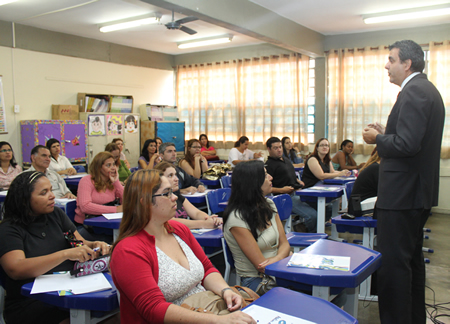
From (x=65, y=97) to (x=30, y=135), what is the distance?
1349 millimetres

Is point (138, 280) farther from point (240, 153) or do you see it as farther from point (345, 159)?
point (240, 153)

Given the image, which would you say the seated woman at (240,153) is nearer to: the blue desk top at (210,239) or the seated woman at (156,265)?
the blue desk top at (210,239)

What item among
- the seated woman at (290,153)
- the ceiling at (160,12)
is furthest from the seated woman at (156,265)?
the seated woman at (290,153)

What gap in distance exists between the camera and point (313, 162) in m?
5.35

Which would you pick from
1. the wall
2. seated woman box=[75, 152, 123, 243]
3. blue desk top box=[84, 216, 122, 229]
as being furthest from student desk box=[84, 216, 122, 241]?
the wall

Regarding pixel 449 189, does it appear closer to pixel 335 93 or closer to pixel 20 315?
pixel 335 93

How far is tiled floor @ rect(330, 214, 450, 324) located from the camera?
306 centimetres

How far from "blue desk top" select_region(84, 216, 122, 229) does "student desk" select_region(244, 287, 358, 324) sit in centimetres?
180

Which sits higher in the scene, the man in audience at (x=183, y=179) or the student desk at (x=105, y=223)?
the man in audience at (x=183, y=179)

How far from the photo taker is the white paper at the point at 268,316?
1.43 meters

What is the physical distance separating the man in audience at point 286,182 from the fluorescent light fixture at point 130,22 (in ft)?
10.6

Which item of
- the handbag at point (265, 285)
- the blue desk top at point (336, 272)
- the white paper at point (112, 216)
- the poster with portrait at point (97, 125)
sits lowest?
the handbag at point (265, 285)

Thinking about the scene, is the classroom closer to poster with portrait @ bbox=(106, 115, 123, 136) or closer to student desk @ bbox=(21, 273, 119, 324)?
poster with portrait @ bbox=(106, 115, 123, 136)

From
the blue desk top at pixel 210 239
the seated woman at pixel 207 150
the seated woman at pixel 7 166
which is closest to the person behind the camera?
the blue desk top at pixel 210 239
